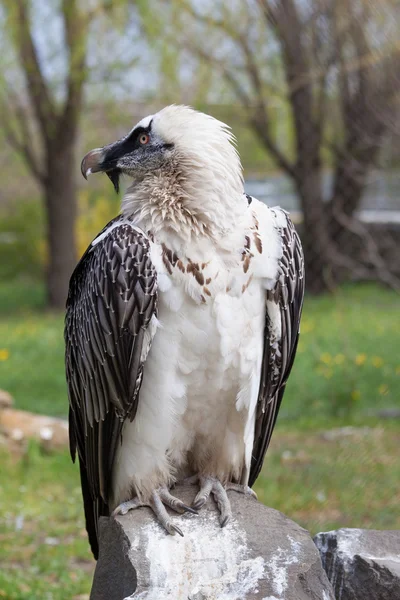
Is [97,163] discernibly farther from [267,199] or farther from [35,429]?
[267,199]

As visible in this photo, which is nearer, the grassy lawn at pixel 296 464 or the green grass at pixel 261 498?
the green grass at pixel 261 498

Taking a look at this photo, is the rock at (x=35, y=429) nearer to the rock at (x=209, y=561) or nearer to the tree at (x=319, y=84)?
the tree at (x=319, y=84)

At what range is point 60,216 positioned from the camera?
1245 cm

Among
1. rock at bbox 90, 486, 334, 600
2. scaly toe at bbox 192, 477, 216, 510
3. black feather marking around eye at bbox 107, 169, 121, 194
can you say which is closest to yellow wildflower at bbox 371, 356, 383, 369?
scaly toe at bbox 192, 477, 216, 510

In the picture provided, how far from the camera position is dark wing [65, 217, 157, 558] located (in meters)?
2.71

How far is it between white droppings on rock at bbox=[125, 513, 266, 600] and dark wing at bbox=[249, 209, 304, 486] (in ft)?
1.57

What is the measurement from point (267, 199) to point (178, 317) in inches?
473

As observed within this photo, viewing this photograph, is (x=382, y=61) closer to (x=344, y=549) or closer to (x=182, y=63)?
(x=182, y=63)

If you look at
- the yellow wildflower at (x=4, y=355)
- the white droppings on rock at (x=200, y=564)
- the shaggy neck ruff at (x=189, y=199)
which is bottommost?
the yellow wildflower at (x=4, y=355)

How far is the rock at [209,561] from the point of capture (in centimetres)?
256

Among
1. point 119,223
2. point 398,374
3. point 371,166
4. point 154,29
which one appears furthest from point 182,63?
point 119,223

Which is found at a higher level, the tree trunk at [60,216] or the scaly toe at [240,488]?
the scaly toe at [240,488]

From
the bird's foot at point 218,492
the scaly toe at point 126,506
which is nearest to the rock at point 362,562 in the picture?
the bird's foot at point 218,492

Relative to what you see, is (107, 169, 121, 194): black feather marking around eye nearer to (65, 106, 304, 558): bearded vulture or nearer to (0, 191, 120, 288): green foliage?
(65, 106, 304, 558): bearded vulture
